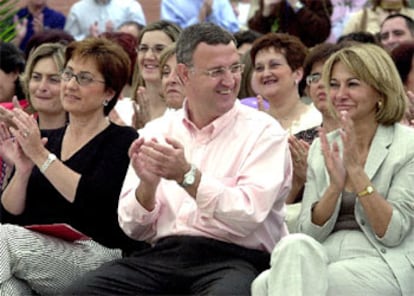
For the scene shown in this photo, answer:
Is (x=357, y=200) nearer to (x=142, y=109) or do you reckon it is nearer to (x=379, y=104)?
(x=379, y=104)

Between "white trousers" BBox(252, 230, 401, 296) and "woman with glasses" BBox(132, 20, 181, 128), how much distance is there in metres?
2.53

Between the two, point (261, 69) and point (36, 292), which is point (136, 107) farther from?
point (36, 292)

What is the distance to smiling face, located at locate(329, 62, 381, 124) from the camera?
17.1 feet

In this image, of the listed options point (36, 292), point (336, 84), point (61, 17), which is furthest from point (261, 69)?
point (61, 17)

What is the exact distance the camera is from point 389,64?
5.21m

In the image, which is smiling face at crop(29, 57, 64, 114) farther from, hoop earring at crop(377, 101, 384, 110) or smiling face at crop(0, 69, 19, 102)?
hoop earring at crop(377, 101, 384, 110)

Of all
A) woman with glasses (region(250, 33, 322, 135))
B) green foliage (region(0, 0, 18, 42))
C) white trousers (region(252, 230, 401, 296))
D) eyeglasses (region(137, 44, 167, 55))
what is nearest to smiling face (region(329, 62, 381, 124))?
white trousers (region(252, 230, 401, 296))

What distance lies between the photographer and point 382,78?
5.19m

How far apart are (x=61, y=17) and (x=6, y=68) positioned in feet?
11.7

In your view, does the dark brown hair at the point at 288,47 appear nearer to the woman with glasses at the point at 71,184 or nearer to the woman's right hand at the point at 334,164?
the woman with glasses at the point at 71,184

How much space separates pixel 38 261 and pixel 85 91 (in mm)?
967

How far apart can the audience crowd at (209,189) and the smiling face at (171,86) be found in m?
0.93

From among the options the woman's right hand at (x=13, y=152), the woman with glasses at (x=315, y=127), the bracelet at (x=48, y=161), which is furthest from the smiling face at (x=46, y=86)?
the woman with glasses at (x=315, y=127)

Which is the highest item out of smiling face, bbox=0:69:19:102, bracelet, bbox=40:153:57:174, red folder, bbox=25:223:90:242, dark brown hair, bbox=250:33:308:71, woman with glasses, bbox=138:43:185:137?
dark brown hair, bbox=250:33:308:71
